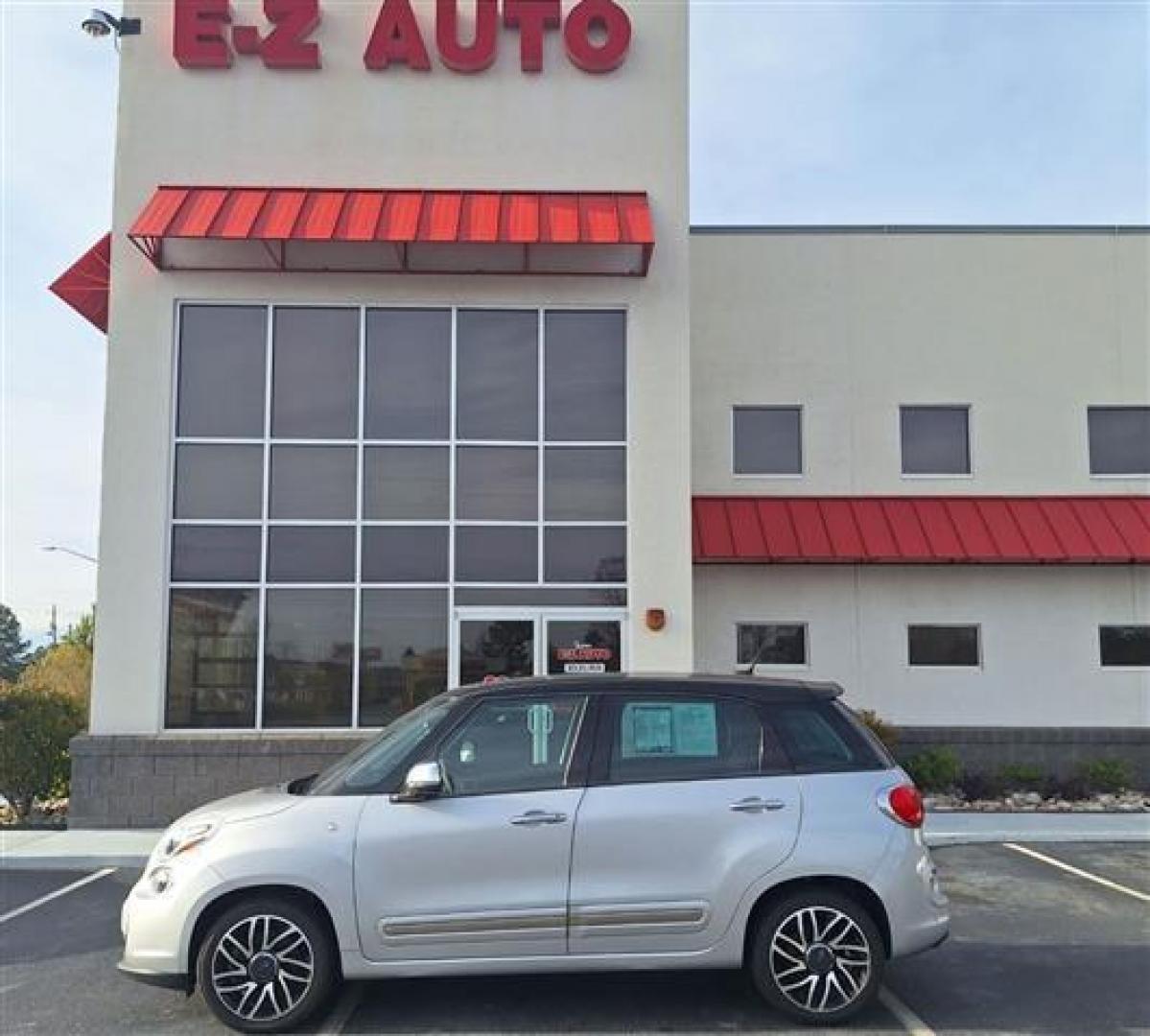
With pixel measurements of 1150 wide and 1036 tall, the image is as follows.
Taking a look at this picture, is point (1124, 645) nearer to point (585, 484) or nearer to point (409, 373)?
point (585, 484)

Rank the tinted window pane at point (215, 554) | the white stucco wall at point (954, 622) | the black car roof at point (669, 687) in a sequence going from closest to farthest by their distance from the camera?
1. the black car roof at point (669, 687)
2. the tinted window pane at point (215, 554)
3. the white stucco wall at point (954, 622)

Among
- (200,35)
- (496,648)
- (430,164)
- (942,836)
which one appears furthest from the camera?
(430,164)

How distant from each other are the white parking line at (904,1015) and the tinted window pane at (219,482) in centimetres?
861

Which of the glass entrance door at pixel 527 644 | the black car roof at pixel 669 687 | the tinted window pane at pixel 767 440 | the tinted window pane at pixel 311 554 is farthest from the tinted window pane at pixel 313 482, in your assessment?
the black car roof at pixel 669 687

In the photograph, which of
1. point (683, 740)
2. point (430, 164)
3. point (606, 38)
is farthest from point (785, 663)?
point (683, 740)

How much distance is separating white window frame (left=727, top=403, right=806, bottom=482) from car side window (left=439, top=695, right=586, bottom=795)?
33.7ft

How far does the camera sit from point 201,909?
529 cm

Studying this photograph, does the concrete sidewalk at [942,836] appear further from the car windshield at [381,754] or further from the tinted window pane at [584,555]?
the car windshield at [381,754]

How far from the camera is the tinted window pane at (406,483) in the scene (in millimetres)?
12352

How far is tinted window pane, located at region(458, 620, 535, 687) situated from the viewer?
12141mm

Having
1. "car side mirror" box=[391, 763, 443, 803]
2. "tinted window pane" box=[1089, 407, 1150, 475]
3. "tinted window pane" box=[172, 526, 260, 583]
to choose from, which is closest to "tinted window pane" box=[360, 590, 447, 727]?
"tinted window pane" box=[172, 526, 260, 583]

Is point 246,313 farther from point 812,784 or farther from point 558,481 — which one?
point 812,784

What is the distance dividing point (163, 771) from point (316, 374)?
458 centimetres

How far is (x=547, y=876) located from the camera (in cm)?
533
